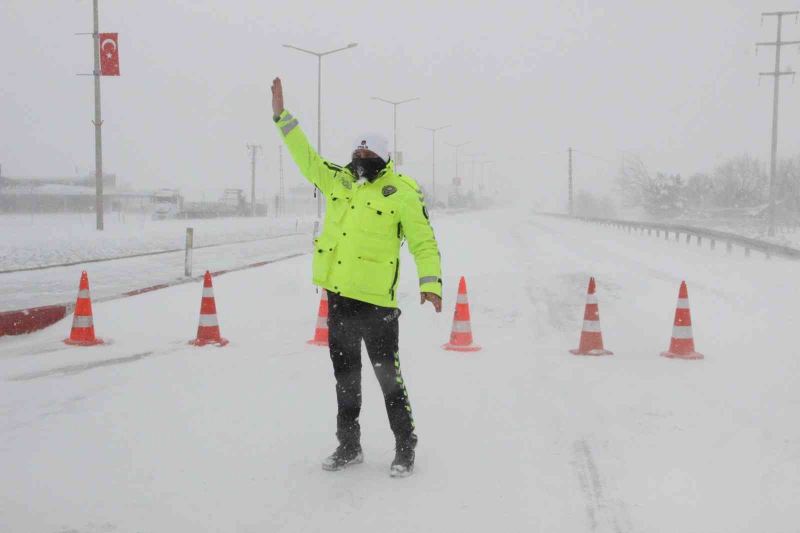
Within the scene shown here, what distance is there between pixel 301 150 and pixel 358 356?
1.27 meters

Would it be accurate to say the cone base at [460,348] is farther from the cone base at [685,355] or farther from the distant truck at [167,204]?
the distant truck at [167,204]

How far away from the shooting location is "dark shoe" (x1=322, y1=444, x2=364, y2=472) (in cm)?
473

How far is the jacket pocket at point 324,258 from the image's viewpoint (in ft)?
15.1

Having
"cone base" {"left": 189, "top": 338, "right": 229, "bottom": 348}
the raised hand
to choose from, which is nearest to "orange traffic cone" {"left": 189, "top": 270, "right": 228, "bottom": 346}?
"cone base" {"left": 189, "top": 338, "right": 229, "bottom": 348}

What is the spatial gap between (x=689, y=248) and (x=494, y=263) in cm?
1209

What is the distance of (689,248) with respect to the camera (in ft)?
94.5

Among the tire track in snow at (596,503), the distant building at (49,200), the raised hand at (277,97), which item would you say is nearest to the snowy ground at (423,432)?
the tire track in snow at (596,503)

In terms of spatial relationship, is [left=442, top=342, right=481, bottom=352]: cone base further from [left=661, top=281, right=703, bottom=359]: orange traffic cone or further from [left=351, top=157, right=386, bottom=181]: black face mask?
[left=351, top=157, right=386, bottom=181]: black face mask

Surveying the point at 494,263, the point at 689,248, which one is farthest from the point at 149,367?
the point at 689,248

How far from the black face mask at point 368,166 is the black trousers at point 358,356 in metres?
0.71

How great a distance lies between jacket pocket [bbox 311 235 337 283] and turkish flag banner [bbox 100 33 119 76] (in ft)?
91.2

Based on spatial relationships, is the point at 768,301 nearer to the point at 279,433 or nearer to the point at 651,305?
the point at 651,305

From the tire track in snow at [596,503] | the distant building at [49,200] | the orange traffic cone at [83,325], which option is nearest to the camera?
the tire track in snow at [596,503]

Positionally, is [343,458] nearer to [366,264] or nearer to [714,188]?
[366,264]
